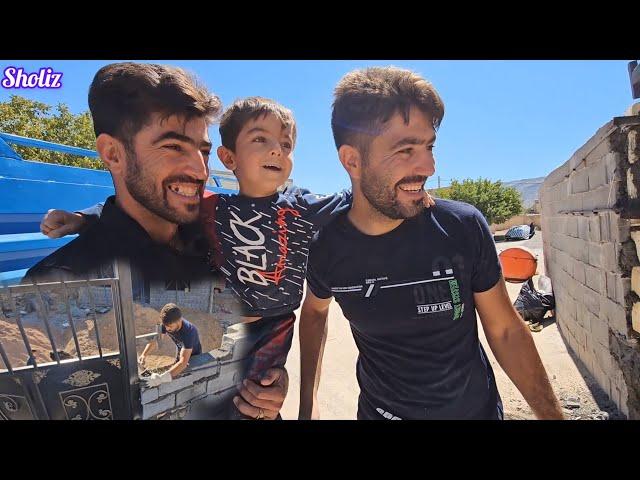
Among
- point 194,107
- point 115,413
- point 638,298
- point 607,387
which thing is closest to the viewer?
point 194,107

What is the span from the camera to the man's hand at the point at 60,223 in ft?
5.02

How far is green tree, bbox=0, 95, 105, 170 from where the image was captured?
5.10 feet

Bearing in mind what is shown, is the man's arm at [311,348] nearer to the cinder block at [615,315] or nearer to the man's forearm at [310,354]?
the man's forearm at [310,354]

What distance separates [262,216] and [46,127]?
37.1 inches

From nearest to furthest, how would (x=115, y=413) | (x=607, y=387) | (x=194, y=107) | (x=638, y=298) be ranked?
(x=194, y=107)
(x=115, y=413)
(x=638, y=298)
(x=607, y=387)

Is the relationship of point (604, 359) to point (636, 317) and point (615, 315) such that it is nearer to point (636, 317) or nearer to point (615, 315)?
point (615, 315)

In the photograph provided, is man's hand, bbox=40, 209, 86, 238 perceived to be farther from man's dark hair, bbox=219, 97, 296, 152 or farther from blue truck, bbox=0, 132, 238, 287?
man's dark hair, bbox=219, 97, 296, 152

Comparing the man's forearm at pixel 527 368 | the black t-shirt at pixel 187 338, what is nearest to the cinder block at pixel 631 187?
the man's forearm at pixel 527 368

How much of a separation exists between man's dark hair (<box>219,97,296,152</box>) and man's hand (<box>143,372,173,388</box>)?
99 centimetres

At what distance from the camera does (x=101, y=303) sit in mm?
1590
